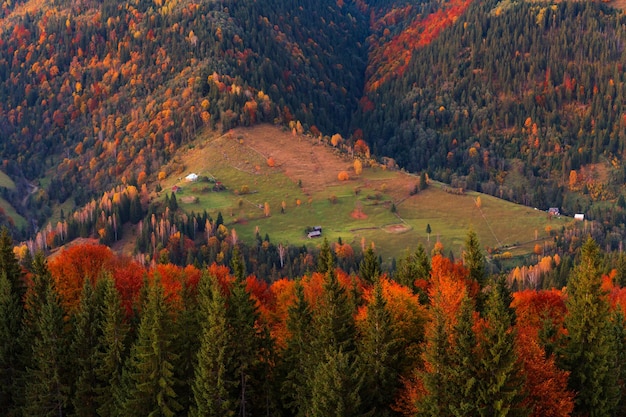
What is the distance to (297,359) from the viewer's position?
10362 centimetres

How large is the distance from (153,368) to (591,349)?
56454mm

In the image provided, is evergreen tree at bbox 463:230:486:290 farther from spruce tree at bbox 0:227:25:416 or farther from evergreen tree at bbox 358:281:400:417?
spruce tree at bbox 0:227:25:416

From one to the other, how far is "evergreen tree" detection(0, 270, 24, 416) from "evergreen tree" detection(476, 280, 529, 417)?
6467cm

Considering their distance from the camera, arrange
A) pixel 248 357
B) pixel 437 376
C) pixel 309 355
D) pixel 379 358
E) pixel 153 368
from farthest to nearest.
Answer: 1. pixel 248 357
2. pixel 153 368
3. pixel 309 355
4. pixel 379 358
5. pixel 437 376

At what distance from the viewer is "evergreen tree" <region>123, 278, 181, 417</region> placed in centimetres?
9912

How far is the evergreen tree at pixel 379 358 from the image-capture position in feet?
312

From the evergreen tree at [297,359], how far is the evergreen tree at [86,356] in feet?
84.2

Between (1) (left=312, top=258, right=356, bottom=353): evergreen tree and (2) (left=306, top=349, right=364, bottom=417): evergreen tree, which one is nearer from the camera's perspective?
(2) (left=306, top=349, right=364, bottom=417): evergreen tree

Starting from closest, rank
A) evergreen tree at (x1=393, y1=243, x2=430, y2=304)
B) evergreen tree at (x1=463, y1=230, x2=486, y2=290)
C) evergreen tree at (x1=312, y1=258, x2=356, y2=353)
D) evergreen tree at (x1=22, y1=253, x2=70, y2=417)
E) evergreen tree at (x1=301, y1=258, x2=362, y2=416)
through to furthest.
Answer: evergreen tree at (x1=301, y1=258, x2=362, y2=416), evergreen tree at (x1=312, y1=258, x2=356, y2=353), evergreen tree at (x1=22, y1=253, x2=70, y2=417), evergreen tree at (x1=393, y1=243, x2=430, y2=304), evergreen tree at (x1=463, y1=230, x2=486, y2=290)

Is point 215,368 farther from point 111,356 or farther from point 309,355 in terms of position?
point 111,356

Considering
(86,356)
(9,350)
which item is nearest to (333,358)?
(86,356)

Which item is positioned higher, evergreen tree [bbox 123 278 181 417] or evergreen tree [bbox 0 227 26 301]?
evergreen tree [bbox 0 227 26 301]

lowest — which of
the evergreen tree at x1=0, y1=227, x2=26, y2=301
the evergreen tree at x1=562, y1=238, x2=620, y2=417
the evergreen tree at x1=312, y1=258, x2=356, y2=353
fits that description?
the evergreen tree at x1=562, y1=238, x2=620, y2=417

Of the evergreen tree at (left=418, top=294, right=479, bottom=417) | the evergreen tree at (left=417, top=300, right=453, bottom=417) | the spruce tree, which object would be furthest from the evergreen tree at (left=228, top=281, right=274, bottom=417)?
the spruce tree
